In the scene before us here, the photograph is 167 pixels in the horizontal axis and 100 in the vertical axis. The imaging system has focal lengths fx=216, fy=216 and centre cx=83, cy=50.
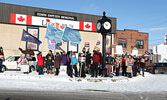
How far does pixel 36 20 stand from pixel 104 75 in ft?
60.2

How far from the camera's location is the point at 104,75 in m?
14.6

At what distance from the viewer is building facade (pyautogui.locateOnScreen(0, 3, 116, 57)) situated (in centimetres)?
2839

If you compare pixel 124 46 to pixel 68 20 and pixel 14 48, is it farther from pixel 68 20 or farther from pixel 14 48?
pixel 14 48

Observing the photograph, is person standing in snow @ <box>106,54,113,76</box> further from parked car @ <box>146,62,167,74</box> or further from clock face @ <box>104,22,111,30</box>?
parked car @ <box>146,62,167,74</box>

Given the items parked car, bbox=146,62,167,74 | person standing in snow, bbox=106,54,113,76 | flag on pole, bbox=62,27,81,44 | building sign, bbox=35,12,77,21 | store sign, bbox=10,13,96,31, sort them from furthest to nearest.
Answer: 1. building sign, bbox=35,12,77,21
2. store sign, bbox=10,13,96,31
3. parked car, bbox=146,62,167,74
4. flag on pole, bbox=62,27,81,44
5. person standing in snow, bbox=106,54,113,76

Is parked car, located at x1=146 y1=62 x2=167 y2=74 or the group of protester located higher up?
the group of protester

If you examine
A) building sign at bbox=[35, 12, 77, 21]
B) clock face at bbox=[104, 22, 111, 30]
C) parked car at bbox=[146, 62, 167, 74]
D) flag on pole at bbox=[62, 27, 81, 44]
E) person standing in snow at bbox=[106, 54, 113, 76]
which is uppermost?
building sign at bbox=[35, 12, 77, 21]

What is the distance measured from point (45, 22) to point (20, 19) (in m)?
3.45

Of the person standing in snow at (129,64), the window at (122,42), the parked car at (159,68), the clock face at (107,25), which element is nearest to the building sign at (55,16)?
the parked car at (159,68)

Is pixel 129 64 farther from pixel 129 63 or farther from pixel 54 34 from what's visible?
pixel 54 34

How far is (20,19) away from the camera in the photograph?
29.1 meters

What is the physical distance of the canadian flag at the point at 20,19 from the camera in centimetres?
2867

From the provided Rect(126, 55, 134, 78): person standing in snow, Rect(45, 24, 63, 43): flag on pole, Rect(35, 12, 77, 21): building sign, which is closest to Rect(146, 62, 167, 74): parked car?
Rect(126, 55, 134, 78): person standing in snow

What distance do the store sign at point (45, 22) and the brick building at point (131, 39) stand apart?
1114cm
